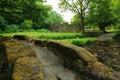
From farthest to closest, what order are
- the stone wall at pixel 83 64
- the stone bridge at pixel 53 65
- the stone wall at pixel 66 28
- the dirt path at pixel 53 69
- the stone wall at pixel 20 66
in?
the stone wall at pixel 66 28 → the dirt path at pixel 53 69 → the stone wall at pixel 83 64 → the stone bridge at pixel 53 65 → the stone wall at pixel 20 66

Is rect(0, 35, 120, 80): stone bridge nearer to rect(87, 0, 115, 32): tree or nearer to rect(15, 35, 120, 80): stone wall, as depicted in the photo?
rect(15, 35, 120, 80): stone wall

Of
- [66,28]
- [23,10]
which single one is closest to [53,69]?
[23,10]

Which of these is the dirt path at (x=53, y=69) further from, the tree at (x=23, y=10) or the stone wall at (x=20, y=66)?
the tree at (x=23, y=10)

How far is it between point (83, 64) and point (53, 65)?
0.78 m

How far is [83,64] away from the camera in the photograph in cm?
438

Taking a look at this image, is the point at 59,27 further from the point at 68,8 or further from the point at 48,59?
the point at 48,59

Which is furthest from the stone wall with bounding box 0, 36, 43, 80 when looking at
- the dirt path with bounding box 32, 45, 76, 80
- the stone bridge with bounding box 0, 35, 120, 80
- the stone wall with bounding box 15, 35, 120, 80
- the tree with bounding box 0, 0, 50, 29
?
the tree with bounding box 0, 0, 50, 29

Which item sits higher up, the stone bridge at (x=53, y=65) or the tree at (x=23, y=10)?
the tree at (x=23, y=10)

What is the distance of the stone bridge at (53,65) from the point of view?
3.37 m

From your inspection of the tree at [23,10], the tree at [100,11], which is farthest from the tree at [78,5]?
the tree at [23,10]

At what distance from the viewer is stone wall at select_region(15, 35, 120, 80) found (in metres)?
3.99

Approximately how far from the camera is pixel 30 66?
348cm

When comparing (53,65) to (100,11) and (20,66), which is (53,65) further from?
(100,11)

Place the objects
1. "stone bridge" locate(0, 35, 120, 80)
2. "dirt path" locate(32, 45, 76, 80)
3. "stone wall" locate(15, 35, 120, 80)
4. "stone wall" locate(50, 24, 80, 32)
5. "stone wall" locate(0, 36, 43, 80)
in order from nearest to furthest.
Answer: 1. "stone wall" locate(0, 36, 43, 80)
2. "stone bridge" locate(0, 35, 120, 80)
3. "stone wall" locate(15, 35, 120, 80)
4. "dirt path" locate(32, 45, 76, 80)
5. "stone wall" locate(50, 24, 80, 32)
